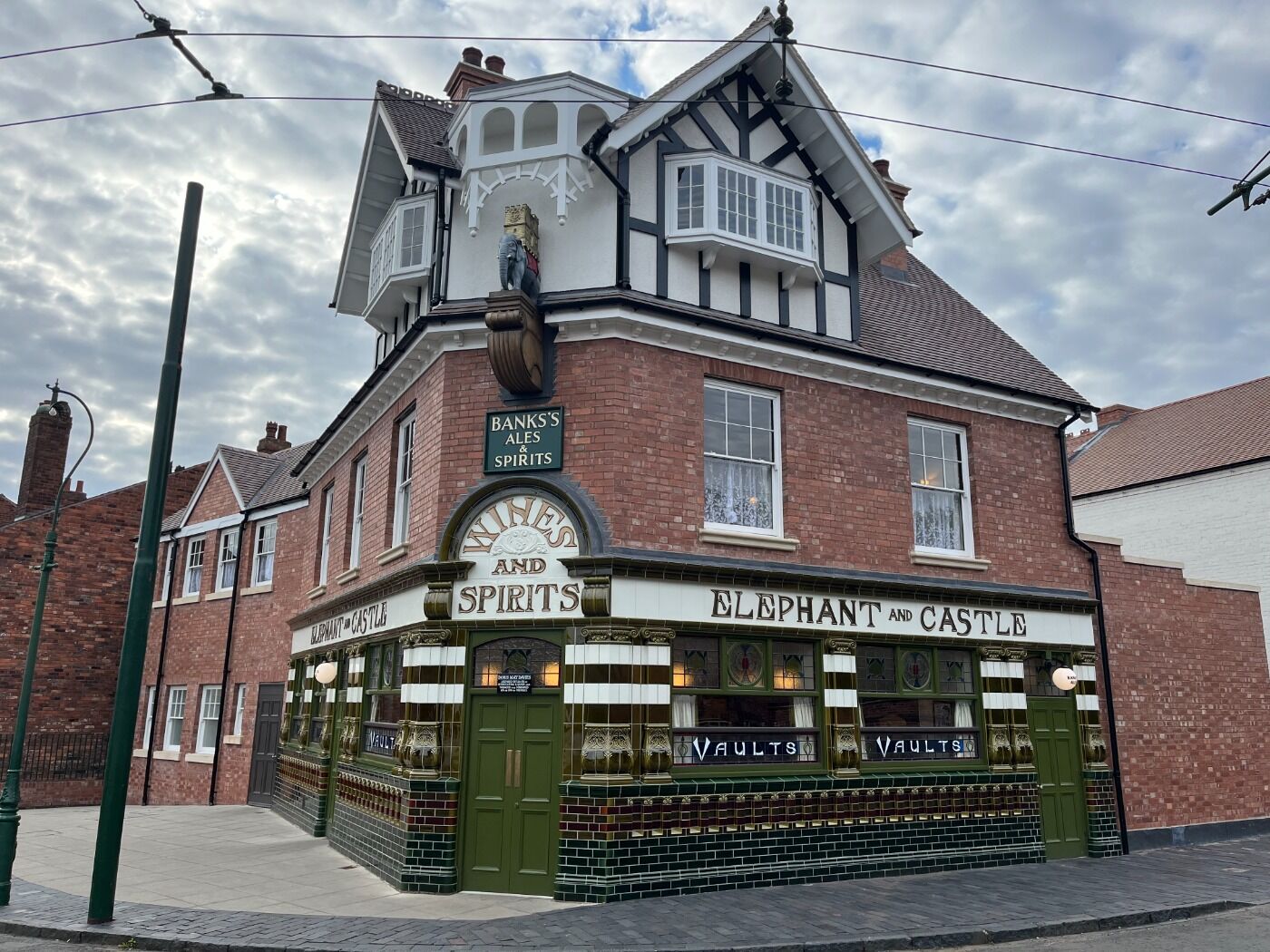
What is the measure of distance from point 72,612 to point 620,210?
20.3 metres

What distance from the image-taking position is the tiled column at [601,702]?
1052cm

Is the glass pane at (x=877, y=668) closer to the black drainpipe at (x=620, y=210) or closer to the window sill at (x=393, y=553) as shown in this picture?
the black drainpipe at (x=620, y=210)

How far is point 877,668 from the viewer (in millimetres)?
12828

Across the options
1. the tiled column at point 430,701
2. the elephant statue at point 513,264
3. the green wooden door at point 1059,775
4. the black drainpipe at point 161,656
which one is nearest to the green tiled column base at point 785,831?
the green wooden door at point 1059,775

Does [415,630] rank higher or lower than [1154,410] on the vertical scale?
lower

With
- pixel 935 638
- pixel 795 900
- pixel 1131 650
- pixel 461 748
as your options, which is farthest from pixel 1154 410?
pixel 461 748

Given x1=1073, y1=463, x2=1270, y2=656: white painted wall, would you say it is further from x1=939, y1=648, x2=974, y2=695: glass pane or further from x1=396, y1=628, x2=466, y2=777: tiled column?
x1=396, y1=628, x2=466, y2=777: tiled column

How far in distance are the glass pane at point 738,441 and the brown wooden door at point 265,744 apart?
12767 mm

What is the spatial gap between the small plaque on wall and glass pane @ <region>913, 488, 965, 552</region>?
6132 millimetres

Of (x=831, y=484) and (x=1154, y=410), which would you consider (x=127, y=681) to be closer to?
(x=831, y=484)

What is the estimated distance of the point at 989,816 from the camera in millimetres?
13008

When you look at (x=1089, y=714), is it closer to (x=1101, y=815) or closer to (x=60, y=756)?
(x=1101, y=815)

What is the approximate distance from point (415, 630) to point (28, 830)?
388 inches

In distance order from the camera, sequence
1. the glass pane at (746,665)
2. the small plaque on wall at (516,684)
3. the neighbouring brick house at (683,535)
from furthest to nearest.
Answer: the glass pane at (746,665) → the small plaque on wall at (516,684) → the neighbouring brick house at (683,535)
